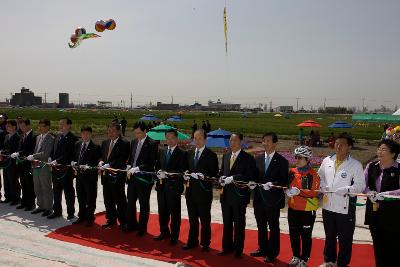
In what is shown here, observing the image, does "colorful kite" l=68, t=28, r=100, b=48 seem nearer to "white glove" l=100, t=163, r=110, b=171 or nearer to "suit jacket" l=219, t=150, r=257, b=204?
"white glove" l=100, t=163, r=110, b=171

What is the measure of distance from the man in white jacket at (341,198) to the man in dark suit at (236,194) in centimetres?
115

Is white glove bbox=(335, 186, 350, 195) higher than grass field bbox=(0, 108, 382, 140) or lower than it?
higher

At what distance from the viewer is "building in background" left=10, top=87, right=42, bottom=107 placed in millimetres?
167250

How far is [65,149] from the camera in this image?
25.4ft

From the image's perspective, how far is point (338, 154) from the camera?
5184mm

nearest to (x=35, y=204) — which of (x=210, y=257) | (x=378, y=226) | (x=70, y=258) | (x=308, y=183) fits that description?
(x=70, y=258)

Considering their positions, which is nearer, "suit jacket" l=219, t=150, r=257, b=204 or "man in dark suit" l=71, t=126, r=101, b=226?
"suit jacket" l=219, t=150, r=257, b=204

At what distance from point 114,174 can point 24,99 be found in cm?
18002

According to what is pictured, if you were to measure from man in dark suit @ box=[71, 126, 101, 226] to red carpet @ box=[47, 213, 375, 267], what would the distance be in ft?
1.07

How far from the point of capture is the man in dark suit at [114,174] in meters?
7.04

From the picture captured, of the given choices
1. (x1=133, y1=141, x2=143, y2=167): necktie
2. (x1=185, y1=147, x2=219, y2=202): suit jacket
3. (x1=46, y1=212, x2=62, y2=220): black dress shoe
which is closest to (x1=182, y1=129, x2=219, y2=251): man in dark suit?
(x1=185, y1=147, x2=219, y2=202): suit jacket

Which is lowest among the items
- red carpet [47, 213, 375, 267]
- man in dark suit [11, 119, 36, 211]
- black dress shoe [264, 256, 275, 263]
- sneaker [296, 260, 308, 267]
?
red carpet [47, 213, 375, 267]

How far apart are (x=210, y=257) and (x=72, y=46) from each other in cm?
1182

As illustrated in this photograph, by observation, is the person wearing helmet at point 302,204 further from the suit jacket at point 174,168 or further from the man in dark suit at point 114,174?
the man in dark suit at point 114,174
